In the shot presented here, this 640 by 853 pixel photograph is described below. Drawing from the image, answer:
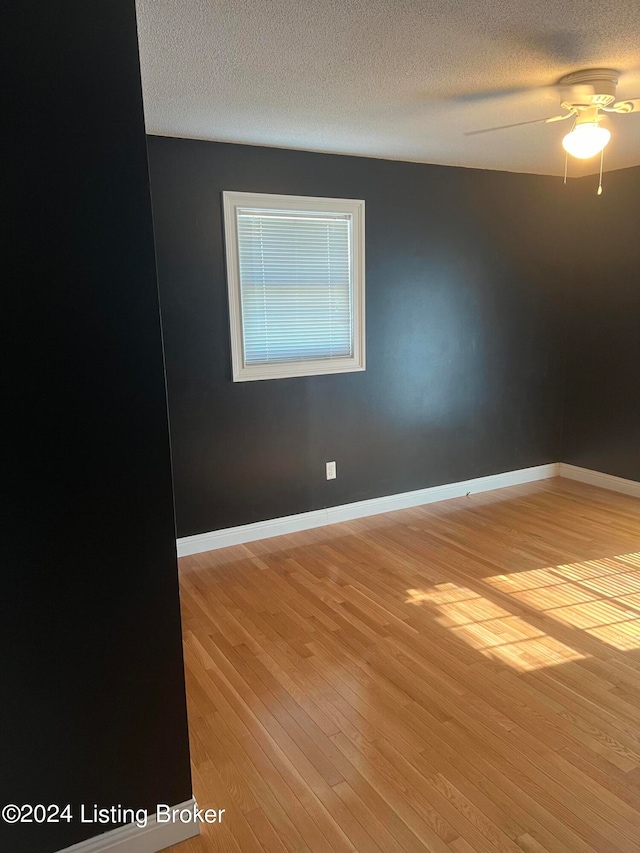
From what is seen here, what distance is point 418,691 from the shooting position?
94.1 inches

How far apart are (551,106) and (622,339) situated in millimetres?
2367

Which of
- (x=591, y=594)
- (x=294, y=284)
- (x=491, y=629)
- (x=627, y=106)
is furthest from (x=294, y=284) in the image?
(x=591, y=594)

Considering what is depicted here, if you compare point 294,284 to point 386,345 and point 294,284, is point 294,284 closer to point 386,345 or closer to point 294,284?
point 294,284

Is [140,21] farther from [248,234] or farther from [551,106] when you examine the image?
[551,106]

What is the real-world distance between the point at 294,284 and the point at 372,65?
5.37 feet

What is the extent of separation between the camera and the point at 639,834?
1730 millimetres

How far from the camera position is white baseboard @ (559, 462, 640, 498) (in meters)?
4.73

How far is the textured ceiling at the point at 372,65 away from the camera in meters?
1.92

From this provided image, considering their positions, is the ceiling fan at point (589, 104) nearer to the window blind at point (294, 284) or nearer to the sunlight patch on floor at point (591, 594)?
the window blind at point (294, 284)

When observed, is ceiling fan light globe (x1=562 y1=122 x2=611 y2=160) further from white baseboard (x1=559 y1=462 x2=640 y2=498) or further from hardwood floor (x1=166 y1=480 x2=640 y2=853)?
white baseboard (x1=559 y1=462 x2=640 y2=498)

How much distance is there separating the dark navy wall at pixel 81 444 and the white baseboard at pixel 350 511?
6.97ft

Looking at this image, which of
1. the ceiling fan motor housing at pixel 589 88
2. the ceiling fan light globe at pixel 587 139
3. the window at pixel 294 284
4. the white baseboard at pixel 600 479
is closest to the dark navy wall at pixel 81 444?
the ceiling fan motor housing at pixel 589 88

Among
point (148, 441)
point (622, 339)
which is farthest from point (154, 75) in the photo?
point (622, 339)

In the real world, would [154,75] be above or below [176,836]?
above
